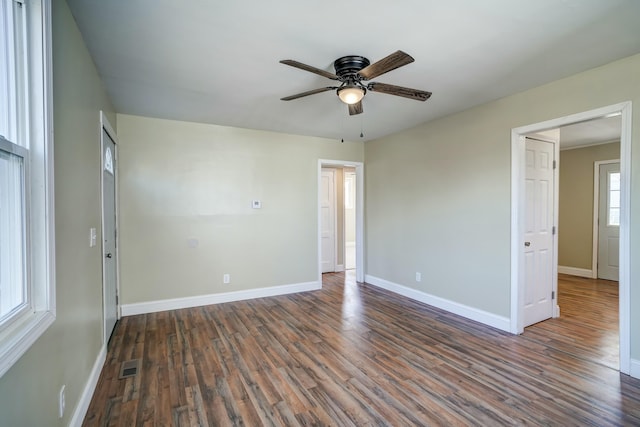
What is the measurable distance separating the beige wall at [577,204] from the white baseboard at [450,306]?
3.86 metres

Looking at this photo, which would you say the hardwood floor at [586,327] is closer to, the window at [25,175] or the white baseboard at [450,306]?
the white baseboard at [450,306]

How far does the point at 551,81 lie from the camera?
2850 mm

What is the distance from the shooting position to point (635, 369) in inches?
94.0

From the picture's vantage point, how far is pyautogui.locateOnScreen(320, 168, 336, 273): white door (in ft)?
20.7

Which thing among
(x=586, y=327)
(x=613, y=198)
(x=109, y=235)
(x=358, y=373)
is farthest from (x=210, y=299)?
(x=613, y=198)

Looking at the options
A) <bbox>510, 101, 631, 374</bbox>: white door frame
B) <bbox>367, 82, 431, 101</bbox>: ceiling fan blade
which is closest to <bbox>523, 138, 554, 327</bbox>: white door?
<bbox>510, 101, 631, 374</bbox>: white door frame

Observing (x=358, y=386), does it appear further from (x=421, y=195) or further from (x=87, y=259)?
(x=421, y=195)

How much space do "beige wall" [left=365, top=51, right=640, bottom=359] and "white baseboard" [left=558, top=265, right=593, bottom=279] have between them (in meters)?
3.83

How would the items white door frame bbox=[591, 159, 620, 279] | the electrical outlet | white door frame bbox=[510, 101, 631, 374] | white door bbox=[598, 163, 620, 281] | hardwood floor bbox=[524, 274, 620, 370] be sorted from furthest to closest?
1. white door frame bbox=[591, 159, 620, 279]
2. white door bbox=[598, 163, 620, 281]
3. hardwood floor bbox=[524, 274, 620, 370]
4. white door frame bbox=[510, 101, 631, 374]
5. the electrical outlet

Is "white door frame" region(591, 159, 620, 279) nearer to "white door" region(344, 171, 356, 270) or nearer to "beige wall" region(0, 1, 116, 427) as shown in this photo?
"white door" region(344, 171, 356, 270)

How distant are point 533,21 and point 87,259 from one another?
3467mm

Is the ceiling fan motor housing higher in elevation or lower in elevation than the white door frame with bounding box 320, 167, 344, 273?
higher

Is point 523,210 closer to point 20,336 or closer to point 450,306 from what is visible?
point 450,306

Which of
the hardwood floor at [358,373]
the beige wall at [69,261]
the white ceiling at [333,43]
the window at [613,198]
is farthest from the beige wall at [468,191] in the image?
the window at [613,198]
